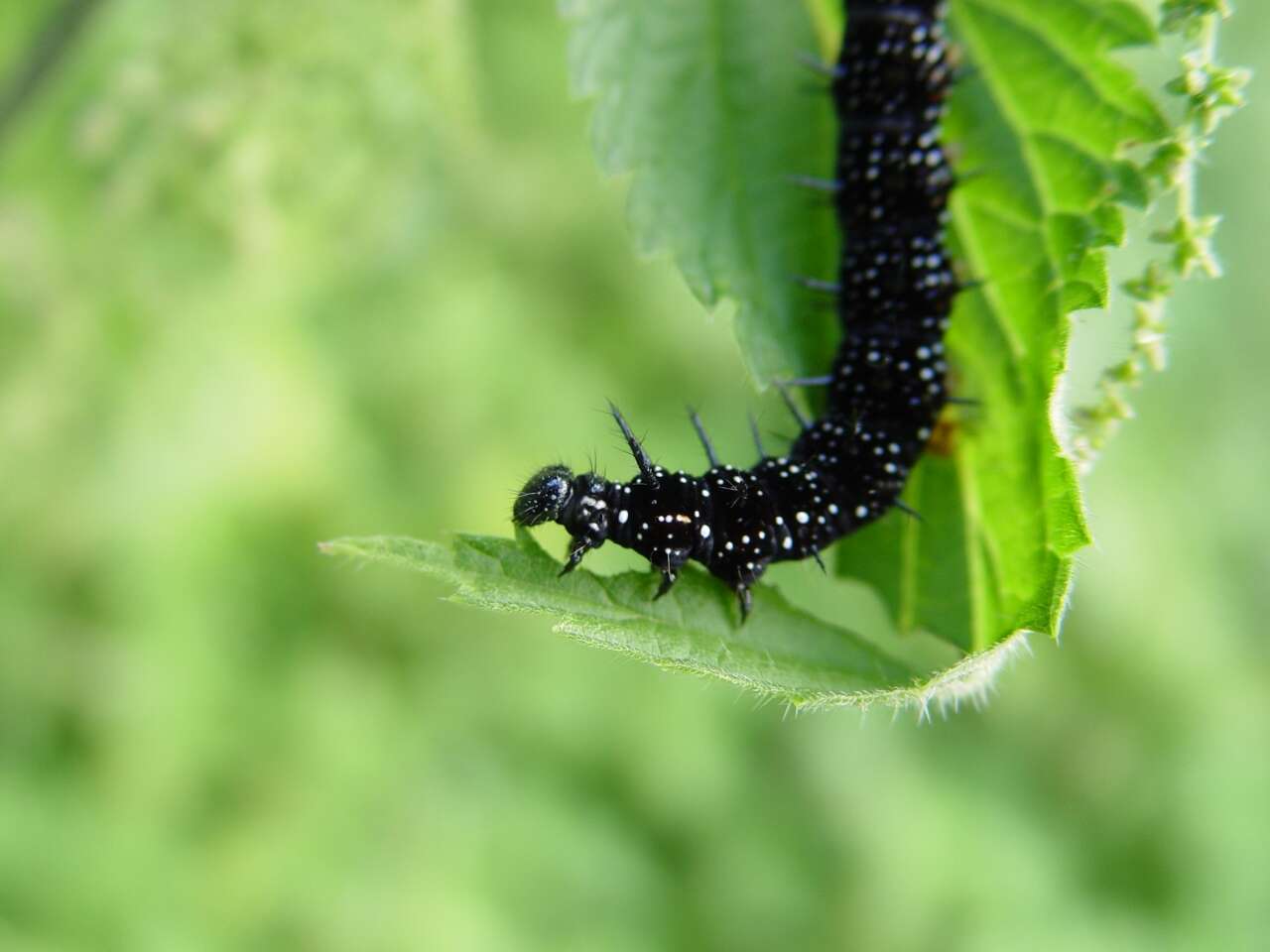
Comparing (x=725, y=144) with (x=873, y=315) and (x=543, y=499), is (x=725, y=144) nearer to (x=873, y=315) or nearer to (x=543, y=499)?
(x=873, y=315)

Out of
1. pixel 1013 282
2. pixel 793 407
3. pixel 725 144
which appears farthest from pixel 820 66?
pixel 793 407

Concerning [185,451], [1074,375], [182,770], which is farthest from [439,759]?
[1074,375]

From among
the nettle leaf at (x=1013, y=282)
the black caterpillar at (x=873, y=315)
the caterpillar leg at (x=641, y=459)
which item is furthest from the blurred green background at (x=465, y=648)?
the nettle leaf at (x=1013, y=282)

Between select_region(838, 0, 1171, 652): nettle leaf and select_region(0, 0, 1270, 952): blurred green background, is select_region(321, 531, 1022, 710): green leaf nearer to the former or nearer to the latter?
select_region(838, 0, 1171, 652): nettle leaf

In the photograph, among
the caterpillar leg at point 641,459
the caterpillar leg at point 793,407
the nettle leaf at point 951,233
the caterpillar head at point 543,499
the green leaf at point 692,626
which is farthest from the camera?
the caterpillar leg at point 793,407

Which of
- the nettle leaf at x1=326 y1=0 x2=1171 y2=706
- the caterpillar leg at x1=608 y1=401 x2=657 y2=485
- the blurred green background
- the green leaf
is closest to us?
the green leaf

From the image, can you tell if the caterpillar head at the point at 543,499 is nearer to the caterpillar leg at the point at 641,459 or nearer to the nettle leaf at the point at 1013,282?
the caterpillar leg at the point at 641,459

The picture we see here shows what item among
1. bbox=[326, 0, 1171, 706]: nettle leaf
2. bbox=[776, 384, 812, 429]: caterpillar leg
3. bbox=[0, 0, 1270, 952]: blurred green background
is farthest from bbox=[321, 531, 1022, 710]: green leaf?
bbox=[0, 0, 1270, 952]: blurred green background
